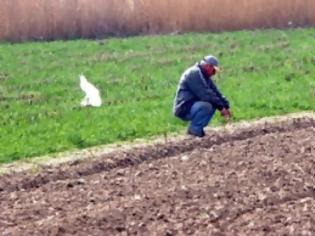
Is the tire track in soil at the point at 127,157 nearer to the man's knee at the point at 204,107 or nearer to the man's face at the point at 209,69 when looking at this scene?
the man's knee at the point at 204,107

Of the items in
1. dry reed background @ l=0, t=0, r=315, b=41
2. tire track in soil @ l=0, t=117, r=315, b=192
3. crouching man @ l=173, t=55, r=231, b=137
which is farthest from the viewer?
dry reed background @ l=0, t=0, r=315, b=41

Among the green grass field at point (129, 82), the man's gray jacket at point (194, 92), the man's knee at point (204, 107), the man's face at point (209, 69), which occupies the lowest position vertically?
the green grass field at point (129, 82)

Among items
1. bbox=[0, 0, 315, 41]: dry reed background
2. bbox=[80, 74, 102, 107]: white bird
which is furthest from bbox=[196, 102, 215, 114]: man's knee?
bbox=[0, 0, 315, 41]: dry reed background

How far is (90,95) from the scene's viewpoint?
18250 mm

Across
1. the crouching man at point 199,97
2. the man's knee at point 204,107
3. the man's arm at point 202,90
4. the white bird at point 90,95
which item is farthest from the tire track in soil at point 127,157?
the white bird at point 90,95

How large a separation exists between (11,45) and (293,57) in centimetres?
539

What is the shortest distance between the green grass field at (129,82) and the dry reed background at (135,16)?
75cm

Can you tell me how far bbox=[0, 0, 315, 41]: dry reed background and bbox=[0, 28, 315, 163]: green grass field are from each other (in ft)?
2.47

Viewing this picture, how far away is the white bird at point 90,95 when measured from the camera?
17.9 metres

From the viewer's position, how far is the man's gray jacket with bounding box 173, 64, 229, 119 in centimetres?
1495

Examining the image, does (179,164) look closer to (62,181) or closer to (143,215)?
(62,181)

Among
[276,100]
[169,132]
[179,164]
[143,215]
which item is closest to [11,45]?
[276,100]

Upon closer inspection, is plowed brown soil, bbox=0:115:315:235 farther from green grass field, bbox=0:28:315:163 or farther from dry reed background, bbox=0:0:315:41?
dry reed background, bbox=0:0:315:41

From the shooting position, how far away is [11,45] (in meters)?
24.5
